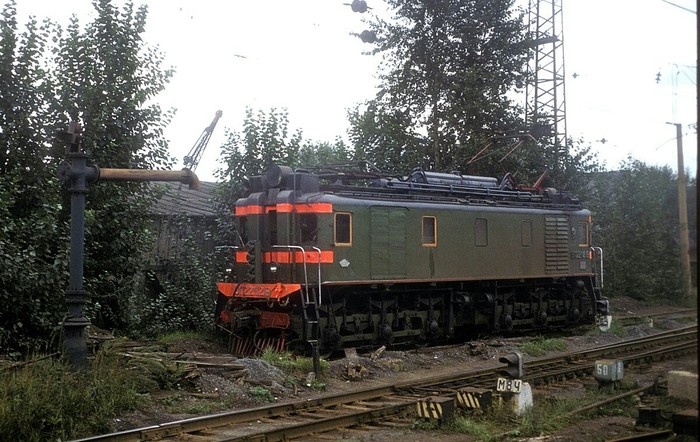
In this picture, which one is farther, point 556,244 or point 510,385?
point 556,244

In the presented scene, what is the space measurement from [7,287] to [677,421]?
9.98 meters

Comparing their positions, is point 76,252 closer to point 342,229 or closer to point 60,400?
point 60,400

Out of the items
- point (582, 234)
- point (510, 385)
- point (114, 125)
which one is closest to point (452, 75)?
point (582, 234)

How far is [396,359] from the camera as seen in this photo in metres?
13.5

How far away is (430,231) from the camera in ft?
52.5

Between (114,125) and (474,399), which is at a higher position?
(114,125)

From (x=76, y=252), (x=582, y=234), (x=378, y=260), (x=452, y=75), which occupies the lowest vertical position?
(x=378, y=260)

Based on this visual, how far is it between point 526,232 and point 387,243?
16.1 feet

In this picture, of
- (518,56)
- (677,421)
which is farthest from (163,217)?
(677,421)

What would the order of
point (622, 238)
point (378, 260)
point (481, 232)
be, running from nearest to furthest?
point (378, 260), point (481, 232), point (622, 238)

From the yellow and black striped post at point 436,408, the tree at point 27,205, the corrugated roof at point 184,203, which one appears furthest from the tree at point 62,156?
the yellow and black striped post at point 436,408

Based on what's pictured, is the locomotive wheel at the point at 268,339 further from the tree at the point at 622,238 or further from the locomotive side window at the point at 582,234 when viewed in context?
the locomotive side window at the point at 582,234

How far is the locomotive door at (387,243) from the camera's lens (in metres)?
14.9

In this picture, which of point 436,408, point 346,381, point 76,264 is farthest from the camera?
point 346,381
